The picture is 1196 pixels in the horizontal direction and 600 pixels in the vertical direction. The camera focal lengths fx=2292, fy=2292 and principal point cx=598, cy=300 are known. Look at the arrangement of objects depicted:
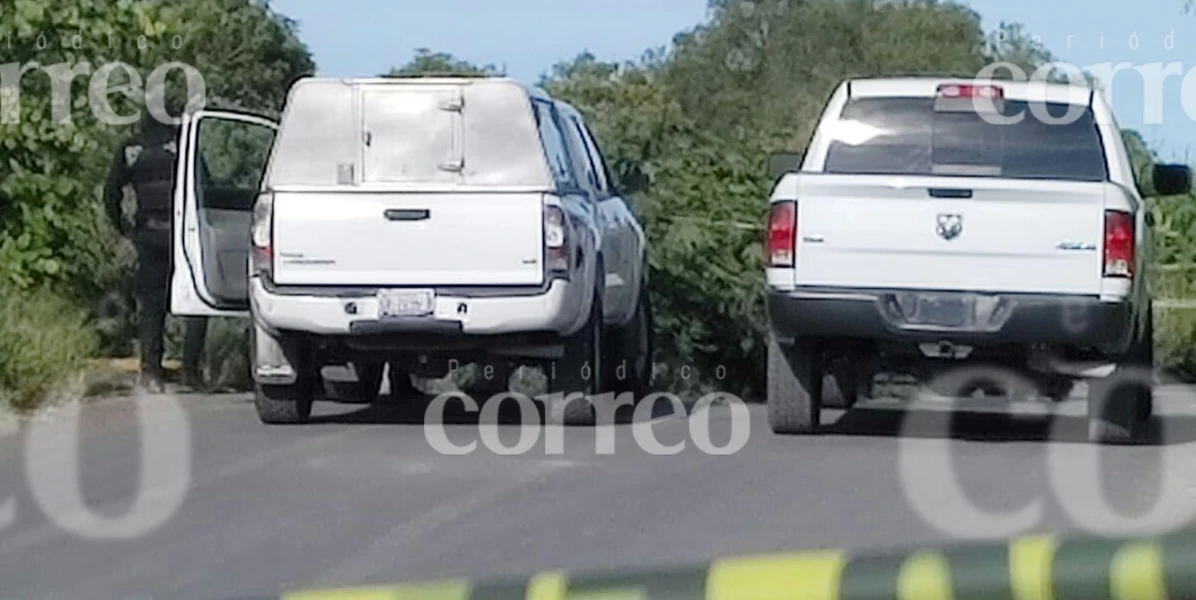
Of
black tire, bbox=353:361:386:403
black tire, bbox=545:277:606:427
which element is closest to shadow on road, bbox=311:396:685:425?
black tire, bbox=353:361:386:403

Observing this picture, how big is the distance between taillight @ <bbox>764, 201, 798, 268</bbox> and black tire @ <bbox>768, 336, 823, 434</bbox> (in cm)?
54

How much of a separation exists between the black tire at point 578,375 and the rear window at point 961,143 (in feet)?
5.40

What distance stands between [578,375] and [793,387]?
47.7 inches

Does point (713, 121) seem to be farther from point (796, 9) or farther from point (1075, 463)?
point (1075, 463)

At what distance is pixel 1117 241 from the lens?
10.9 meters

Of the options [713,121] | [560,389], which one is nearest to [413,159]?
[560,389]

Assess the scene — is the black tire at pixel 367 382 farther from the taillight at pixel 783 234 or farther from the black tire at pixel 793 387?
the taillight at pixel 783 234

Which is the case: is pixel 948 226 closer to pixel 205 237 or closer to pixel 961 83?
pixel 961 83

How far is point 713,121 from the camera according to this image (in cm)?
4881

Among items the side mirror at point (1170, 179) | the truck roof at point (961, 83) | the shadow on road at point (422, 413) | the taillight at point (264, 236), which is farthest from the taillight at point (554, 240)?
the side mirror at point (1170, 179)

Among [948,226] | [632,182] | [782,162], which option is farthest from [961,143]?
[632,182]

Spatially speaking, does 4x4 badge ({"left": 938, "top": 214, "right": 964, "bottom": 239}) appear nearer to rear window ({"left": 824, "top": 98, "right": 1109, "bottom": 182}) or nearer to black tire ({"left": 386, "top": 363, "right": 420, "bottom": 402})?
rear window ({"left": 824, "top": 98, "right": 1109, "bottom": 182})

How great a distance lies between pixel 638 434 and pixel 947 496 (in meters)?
2.80

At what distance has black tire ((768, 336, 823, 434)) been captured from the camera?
1170cm
